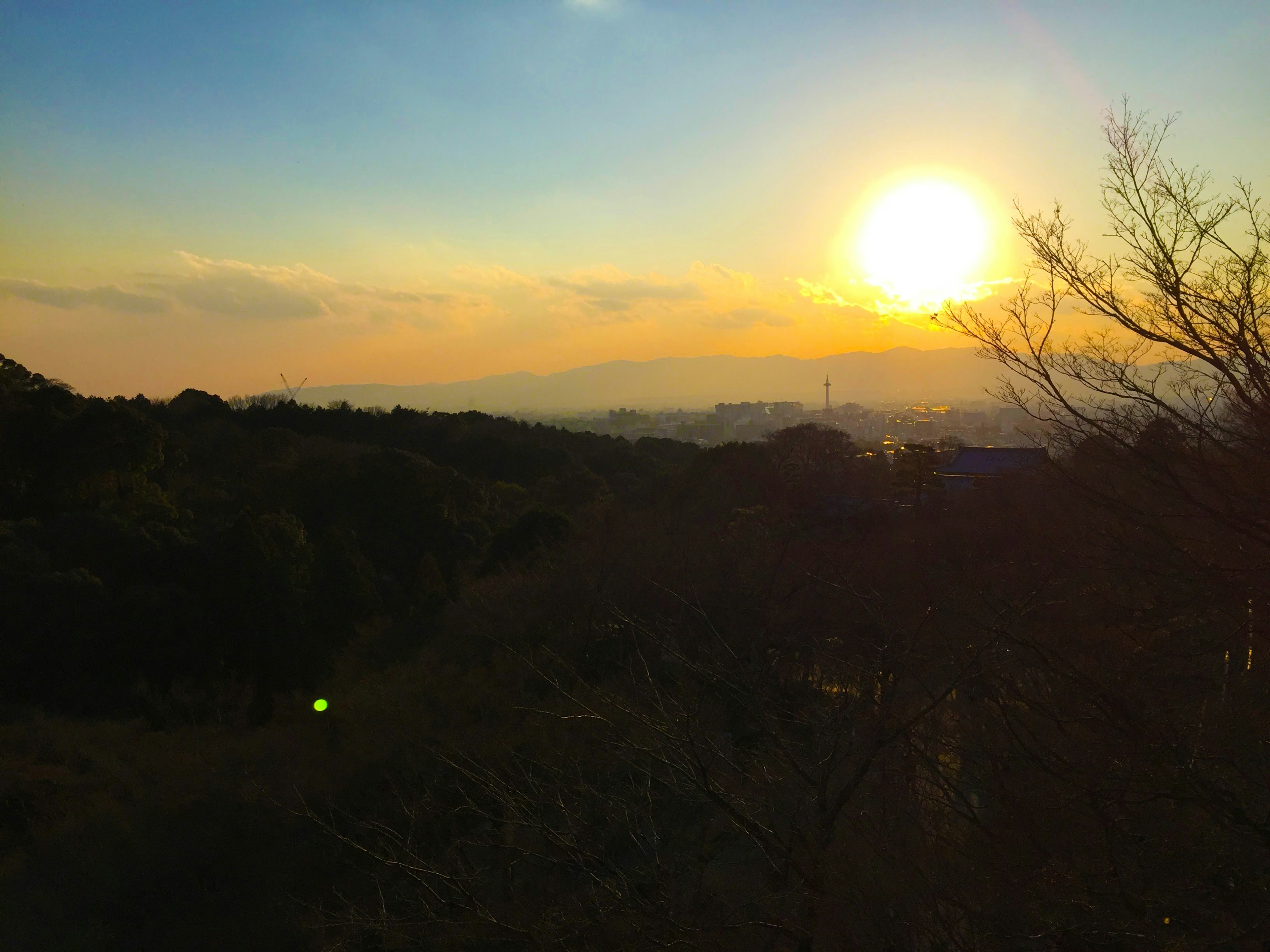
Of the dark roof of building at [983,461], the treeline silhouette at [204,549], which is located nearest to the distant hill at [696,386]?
the dark roof of building at [983,461]

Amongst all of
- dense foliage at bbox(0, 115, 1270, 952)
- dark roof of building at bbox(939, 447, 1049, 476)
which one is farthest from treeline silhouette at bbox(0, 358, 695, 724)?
dark roof of building at bbox(939, 447, 1049, 476)

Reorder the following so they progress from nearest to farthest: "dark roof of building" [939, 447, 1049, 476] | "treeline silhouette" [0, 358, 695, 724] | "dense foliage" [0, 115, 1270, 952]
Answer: "dense foliage" [0, 115, 1270, 952]
"treeline silhouette" [0, 358, 695, 724]
"dark roof of building" [939, 447, 1049, 476]

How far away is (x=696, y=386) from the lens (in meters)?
116

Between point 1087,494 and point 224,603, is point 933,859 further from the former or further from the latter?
point 224,603

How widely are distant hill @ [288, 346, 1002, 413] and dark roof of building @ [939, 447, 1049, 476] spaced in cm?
401

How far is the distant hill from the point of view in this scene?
210 feet

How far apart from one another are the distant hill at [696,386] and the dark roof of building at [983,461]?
4.01 m

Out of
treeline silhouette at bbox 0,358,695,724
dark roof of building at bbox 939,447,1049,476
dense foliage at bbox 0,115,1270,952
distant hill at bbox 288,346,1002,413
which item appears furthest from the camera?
distant hill at bbox 288,346,1002,413

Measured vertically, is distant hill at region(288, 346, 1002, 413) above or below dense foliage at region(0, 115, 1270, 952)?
above

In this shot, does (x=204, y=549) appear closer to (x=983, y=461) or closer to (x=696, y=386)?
(x=983, y=461)

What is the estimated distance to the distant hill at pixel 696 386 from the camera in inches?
2522

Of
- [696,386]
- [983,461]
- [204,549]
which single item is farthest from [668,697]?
[696,386]

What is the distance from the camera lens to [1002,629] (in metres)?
4.09

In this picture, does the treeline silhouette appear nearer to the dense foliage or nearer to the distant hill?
the dense foliage
